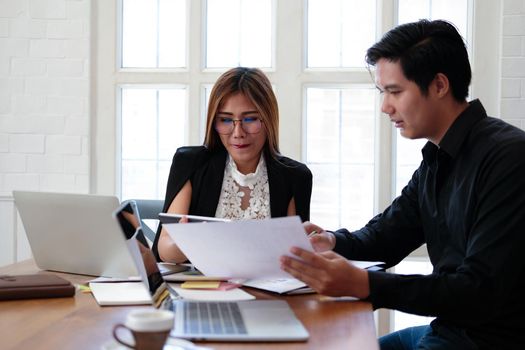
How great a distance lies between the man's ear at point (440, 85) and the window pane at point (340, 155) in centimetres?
177

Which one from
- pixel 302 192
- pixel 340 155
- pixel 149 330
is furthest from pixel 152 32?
pixel 149 330

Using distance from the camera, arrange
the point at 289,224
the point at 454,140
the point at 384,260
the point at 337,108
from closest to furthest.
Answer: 1. the point at 289,224
2. the point at 454,140
3. the point at 384,260
4. the point at 337,108

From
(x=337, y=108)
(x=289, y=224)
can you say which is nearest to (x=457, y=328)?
(x=289, y=224)

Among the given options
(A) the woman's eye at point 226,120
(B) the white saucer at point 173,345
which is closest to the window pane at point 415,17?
(A) the woman's eye at point 226,120

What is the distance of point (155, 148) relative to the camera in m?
3.84

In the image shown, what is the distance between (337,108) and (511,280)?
7.20ft

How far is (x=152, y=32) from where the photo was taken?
3.82m

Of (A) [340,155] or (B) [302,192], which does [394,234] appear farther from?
(A) [340,155]

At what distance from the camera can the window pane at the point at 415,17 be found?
11.7 feet

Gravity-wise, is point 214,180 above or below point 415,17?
below

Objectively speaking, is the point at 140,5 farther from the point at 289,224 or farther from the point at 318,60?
the point at 289,224

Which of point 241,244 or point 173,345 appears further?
point 241,244

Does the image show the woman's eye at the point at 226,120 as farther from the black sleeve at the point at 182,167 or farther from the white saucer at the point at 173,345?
the white saucer at the point at 173,345

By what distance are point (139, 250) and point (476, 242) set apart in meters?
0.76
